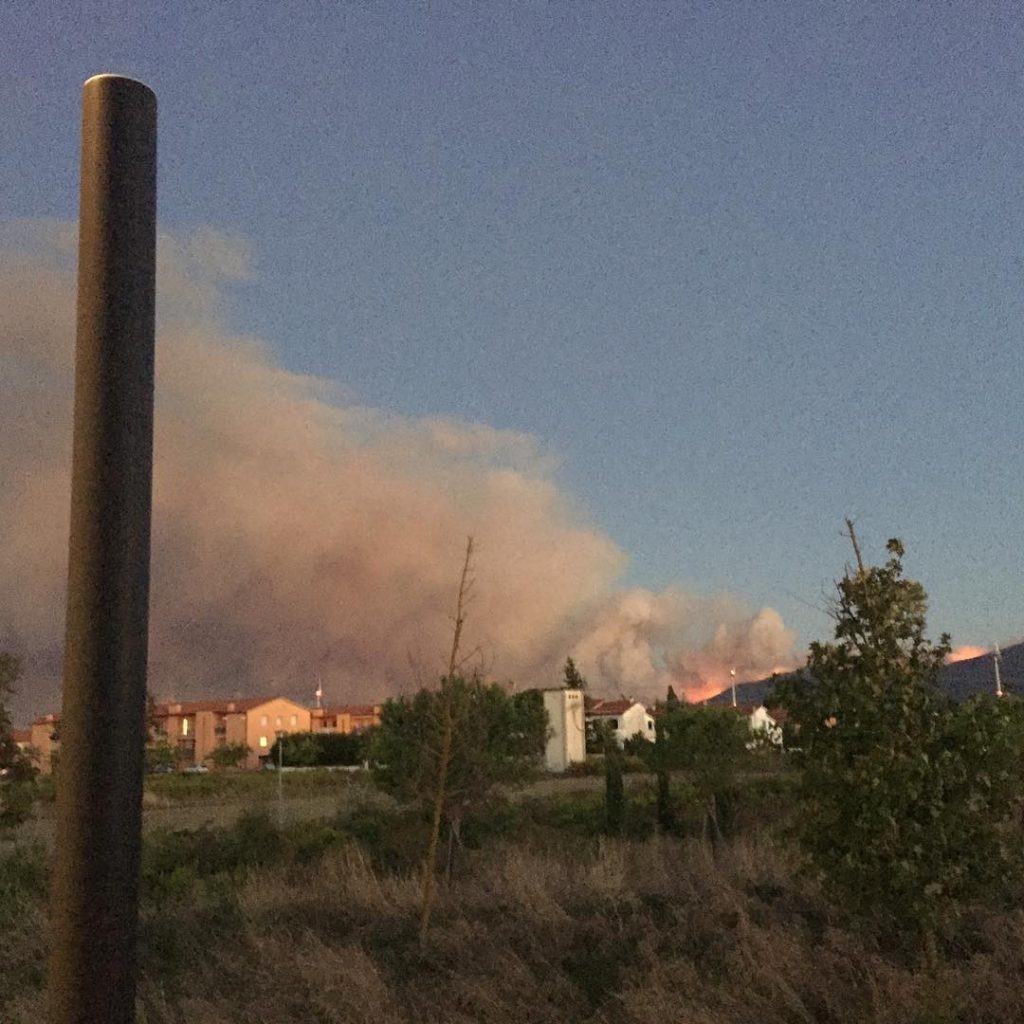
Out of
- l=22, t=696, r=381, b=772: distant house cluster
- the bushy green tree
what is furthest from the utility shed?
l=22, t=696, r=381, b=772: distant house cluster

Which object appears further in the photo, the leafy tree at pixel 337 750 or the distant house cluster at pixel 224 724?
the distant house cluster at pixel 224 724

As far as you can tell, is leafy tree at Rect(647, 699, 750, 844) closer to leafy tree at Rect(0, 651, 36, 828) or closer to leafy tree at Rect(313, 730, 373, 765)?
leafy tree at Rect(0, 651, 36, 828)

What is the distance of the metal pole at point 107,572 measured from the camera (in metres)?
2.57

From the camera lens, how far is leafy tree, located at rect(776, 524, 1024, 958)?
28.0 feet

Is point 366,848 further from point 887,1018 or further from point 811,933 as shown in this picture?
point 887,1018

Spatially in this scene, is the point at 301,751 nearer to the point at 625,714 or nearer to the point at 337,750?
the point at 337,750

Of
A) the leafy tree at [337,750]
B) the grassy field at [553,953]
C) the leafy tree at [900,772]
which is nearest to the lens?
the grassy field at [553,953]

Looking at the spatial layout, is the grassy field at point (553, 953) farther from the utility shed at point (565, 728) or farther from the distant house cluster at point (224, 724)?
the distant house cluster at point (224, 724)

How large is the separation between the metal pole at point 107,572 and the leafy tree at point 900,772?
706cm

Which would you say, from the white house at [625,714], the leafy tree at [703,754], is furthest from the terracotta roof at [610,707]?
the leafy tree at [703,754]

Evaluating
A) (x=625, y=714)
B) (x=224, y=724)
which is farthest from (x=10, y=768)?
(x=224, y=724)

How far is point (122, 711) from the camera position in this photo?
→ 264cm

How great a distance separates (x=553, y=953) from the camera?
9516mm

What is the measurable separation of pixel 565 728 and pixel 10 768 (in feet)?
189
